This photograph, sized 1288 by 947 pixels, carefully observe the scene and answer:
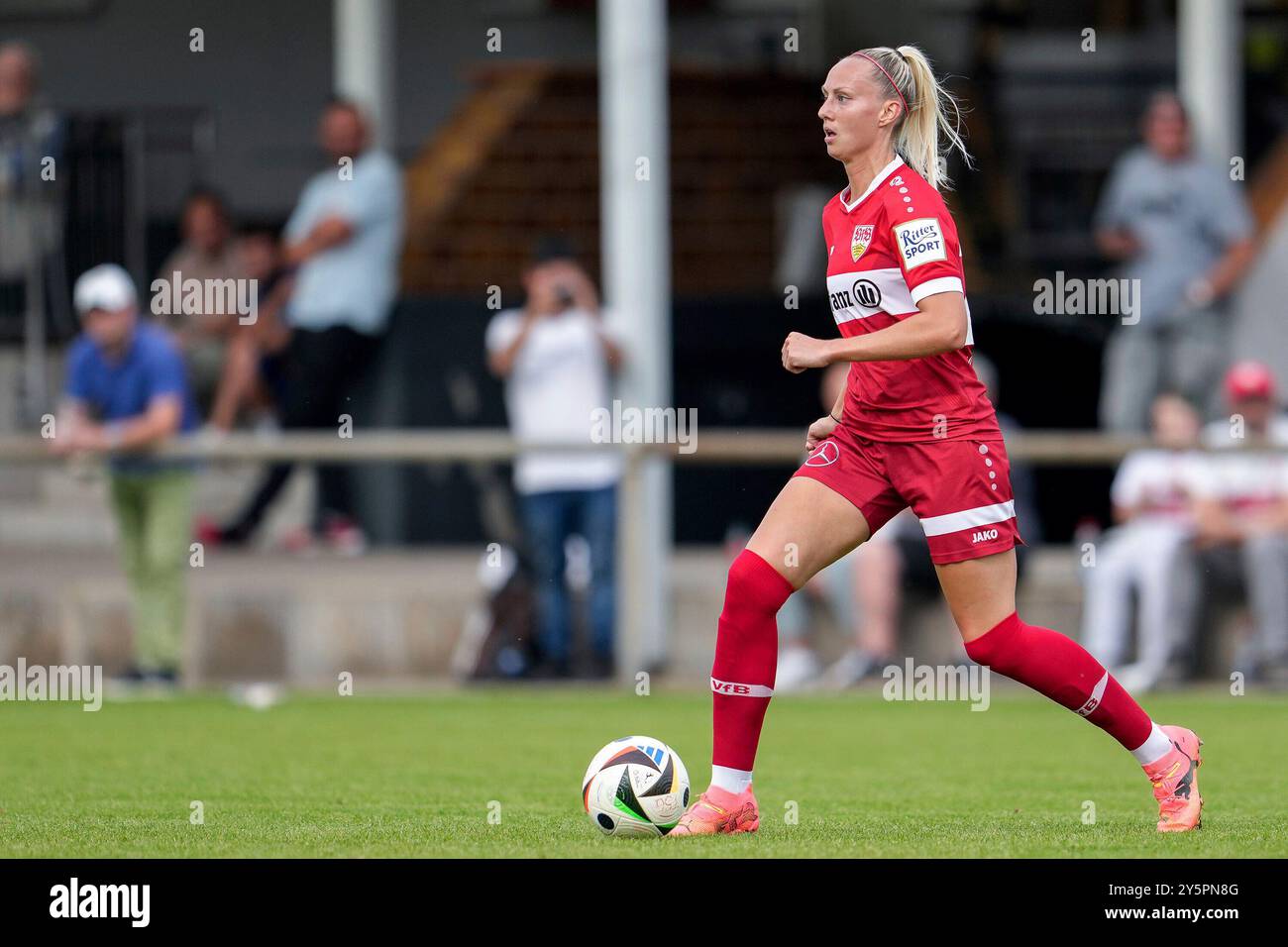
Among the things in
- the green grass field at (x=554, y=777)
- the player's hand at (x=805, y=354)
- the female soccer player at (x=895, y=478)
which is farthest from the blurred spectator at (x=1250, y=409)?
the player's hand at (x=805, y=354)

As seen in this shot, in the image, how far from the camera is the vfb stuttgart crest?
5926 millimetres

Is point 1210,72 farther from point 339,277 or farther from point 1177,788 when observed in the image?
point 1177,788

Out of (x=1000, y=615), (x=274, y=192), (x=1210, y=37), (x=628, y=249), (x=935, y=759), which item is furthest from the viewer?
(x=274, y=192)

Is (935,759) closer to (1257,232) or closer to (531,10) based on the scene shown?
(1257,232)

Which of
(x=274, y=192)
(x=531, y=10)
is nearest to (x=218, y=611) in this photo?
(x=274, y=192)

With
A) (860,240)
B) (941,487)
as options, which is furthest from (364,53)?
(941,487)

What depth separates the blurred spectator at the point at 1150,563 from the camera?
11547mm

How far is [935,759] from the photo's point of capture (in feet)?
27.9

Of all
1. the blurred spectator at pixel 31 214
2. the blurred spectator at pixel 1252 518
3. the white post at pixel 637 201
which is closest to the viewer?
the blurred spectator at pixel 1252 518

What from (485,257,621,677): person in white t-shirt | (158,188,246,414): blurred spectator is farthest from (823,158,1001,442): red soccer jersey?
(158,188,246,414): blurred spectator

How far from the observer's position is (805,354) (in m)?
5.65

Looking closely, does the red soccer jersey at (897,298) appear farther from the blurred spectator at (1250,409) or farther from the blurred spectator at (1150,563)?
the blurred spectator at (1250,409)

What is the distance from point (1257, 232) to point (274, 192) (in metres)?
7.67

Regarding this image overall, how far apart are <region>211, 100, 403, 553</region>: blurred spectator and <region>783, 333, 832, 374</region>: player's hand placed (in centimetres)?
737
